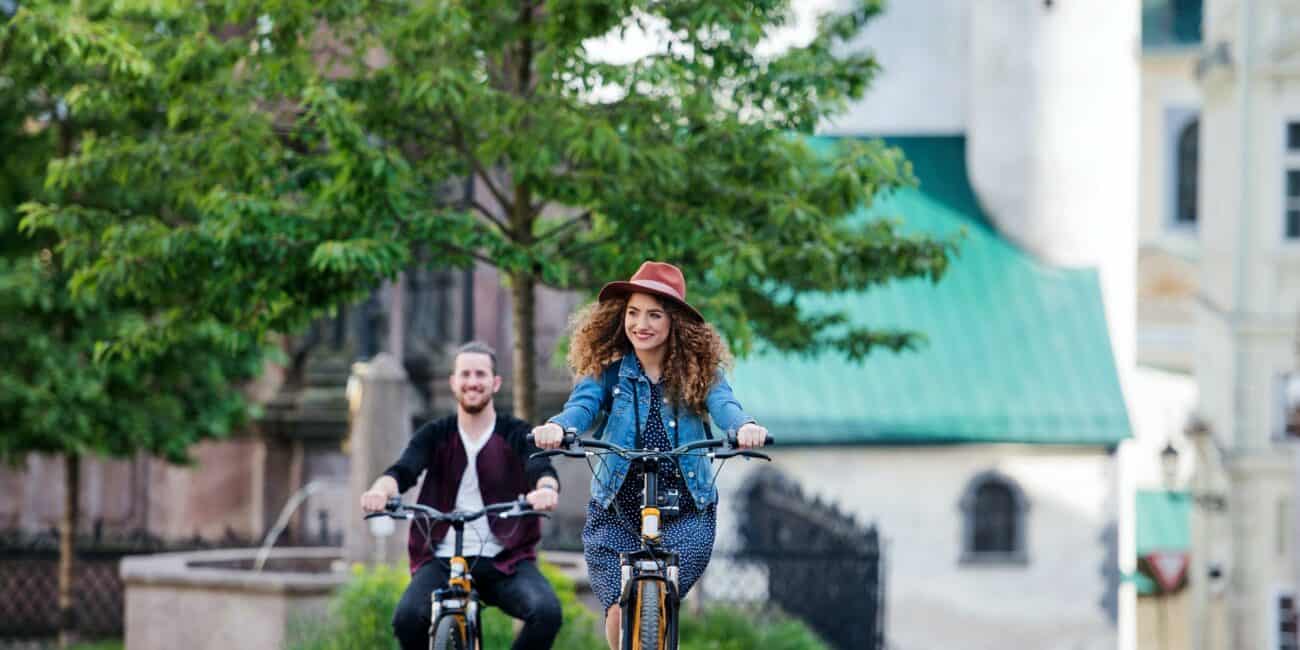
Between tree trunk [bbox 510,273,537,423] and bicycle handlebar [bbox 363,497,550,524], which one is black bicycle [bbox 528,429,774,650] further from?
tree trunk [bbox 510,273,537,423]

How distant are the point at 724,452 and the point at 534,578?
147 cm

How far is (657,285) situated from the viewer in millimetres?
7523

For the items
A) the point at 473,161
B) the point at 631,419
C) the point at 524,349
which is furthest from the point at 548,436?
the point at 473,161

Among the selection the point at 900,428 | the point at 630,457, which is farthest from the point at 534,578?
the point at 900,428

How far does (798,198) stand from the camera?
13359 mm

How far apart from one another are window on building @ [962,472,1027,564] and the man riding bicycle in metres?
19.8

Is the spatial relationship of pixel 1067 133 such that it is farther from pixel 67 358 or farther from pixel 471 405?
pixel 471 405

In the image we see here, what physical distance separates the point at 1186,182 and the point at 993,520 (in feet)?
57.9

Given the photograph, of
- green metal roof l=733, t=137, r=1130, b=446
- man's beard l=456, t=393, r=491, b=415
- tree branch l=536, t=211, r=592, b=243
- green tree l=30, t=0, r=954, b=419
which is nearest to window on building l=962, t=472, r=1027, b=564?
green metal roof l=733, t=137, r=1130, b=446

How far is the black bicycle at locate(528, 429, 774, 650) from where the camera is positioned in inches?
277

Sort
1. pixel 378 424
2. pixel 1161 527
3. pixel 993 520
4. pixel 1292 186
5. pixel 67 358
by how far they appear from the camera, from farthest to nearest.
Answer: pixel 1161 527
pixel 1292 186
pixel 993 520
pixel 67 358
pixel 378 424

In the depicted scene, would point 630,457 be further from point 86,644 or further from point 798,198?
point 86,644

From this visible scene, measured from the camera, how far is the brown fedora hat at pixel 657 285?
751cm

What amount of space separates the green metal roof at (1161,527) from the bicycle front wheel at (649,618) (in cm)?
3005
